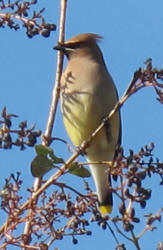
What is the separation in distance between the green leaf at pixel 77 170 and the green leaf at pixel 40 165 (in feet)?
0.24

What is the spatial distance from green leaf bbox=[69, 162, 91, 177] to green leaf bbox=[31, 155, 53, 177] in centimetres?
7

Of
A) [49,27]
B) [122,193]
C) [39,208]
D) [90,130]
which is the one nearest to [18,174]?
[39,208]

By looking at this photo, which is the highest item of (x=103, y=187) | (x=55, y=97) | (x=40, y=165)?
(x=103, y=187)

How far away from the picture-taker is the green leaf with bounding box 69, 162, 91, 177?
2.34m

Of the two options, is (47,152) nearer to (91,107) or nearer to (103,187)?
(91,107)

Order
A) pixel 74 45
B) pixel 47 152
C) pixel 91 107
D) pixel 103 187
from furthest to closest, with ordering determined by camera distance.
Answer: pixel 74 45
pixel 103 187
pixel 91 107
pixel 47 152

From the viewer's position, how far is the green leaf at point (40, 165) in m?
2.32

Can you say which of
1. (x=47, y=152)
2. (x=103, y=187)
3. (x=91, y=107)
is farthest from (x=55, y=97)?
(x=103, y=187)

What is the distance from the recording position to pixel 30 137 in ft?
6.51

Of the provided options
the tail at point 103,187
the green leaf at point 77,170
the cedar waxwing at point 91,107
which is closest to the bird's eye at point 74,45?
the cedar waxwing at point 91,107

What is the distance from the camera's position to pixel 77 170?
240 cm

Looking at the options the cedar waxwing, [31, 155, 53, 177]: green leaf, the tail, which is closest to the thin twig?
[31, 155, 53, 177]: green leaf

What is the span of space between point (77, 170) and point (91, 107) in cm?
144

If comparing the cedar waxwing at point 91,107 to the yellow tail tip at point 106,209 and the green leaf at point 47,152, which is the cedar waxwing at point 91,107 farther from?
the green leaf at point 47,152
